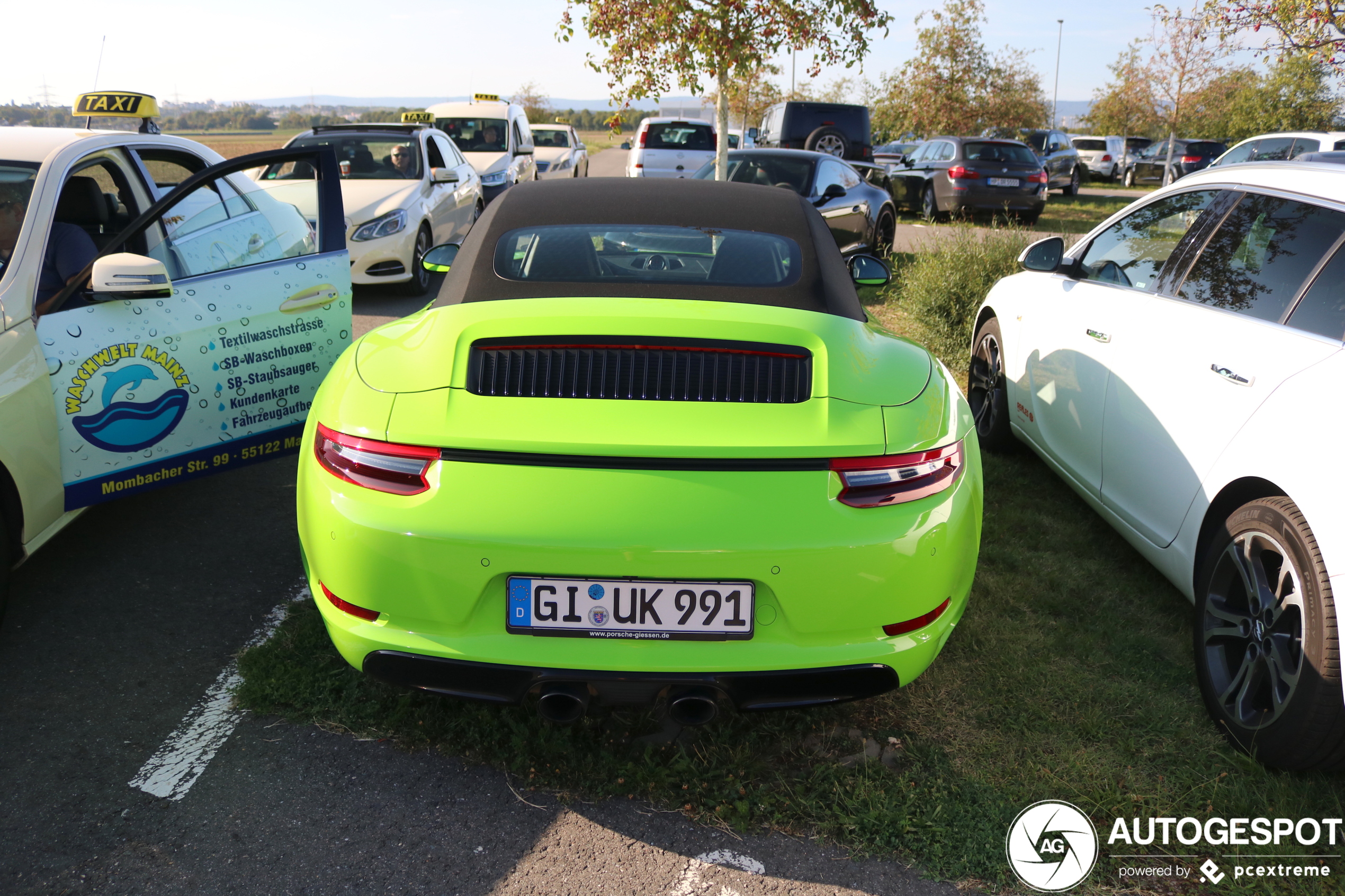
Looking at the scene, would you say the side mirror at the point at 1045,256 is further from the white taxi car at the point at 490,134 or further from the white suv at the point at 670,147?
the white suv at the point at 670,147

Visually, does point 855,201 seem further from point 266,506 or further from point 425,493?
point 425,493

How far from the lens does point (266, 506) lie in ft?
15.1

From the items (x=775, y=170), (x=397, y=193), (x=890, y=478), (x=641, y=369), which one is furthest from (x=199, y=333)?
(x=775, y=170)

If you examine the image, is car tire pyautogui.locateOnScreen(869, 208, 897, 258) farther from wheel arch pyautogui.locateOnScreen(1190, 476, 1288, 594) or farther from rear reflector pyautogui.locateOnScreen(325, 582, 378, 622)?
rear reflector pyautogui.locateOnScreen(325, 582, 378, 622)

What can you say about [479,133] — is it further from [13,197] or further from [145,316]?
[145,316]

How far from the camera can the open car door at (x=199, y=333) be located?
3.42 meters

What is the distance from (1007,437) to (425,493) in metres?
3.81

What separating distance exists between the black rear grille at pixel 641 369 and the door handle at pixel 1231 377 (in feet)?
4.57

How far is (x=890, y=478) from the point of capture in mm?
2344

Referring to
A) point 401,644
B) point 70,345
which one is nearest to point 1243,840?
point 401,644

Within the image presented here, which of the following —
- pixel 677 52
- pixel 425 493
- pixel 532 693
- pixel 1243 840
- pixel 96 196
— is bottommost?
pixel 1243 840

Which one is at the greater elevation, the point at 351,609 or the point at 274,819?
the point at 351,609

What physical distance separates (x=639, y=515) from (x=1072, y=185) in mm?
27328

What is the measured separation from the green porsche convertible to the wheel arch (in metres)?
0.88
